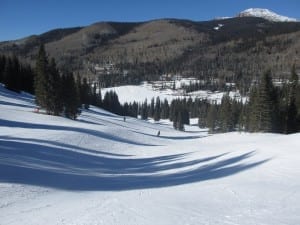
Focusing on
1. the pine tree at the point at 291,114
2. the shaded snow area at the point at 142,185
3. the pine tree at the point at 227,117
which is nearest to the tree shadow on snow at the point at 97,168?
the shaded snow area at the point at 142,185

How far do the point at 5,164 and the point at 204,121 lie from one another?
398 feet

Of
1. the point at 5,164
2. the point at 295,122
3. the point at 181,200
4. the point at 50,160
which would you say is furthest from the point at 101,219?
the point at 295,122

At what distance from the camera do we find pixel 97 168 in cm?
2411

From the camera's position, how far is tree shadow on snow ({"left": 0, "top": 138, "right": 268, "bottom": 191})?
17302 mm

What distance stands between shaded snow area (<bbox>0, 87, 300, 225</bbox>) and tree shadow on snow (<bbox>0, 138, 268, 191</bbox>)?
0.05 meters

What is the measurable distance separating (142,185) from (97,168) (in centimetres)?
717

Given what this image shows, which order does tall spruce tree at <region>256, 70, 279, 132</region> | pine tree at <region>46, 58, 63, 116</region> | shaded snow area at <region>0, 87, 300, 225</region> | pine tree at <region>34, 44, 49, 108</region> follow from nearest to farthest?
shaded snow area at <region>0, 87, 300, 225</region> < pine tree at <region>34, 44, 49, 108</region> < pine tree at <region>46, 58, 63, 116</region> < tall spruce tree at <region>256, 70, 279, 132</region>

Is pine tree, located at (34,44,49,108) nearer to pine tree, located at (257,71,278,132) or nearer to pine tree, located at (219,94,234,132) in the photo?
pine tree, located at (257,71,278,132)

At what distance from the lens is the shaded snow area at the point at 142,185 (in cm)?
1130

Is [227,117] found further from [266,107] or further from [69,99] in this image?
[69,99]

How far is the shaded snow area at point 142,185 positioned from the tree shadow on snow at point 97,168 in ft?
0.17

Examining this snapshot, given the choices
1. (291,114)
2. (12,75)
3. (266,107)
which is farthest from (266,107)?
(12,75)

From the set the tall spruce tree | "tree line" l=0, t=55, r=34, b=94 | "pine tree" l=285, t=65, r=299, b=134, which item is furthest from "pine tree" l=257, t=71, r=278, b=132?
"tree line" l=0, t=55, r=34, b=94

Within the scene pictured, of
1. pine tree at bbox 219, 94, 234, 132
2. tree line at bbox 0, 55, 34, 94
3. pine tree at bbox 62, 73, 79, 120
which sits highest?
tree line at bbox 0, 55, 34, 94
